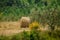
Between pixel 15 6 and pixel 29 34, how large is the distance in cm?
1025

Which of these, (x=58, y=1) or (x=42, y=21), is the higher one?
(x=58, y=1)

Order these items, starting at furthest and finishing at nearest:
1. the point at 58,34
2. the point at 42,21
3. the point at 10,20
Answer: the point at 10,20 < the point at 42,21 < the point at 58,34

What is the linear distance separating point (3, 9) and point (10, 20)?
2230 mm

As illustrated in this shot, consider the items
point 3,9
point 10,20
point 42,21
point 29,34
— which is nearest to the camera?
point 29,34

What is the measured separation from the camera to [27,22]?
14.0 metres

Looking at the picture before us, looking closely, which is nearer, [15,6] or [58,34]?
[58,34]

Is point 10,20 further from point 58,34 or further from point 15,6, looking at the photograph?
point 58,34

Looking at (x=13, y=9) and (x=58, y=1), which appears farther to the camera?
(x=13, y=9)

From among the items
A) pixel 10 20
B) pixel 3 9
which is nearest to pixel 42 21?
pixel 10 20

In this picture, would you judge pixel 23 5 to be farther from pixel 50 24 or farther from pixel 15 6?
pixel 50 24

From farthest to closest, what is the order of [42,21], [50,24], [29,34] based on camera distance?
1. [42,21]
2. [50,24]
3. [29,34]

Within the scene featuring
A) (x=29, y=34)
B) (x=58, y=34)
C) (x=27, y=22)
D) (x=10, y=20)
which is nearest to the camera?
(x=29, y=34)

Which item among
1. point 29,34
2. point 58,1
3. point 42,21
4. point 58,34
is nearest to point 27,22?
point 42,21

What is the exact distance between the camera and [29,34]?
936 cm
